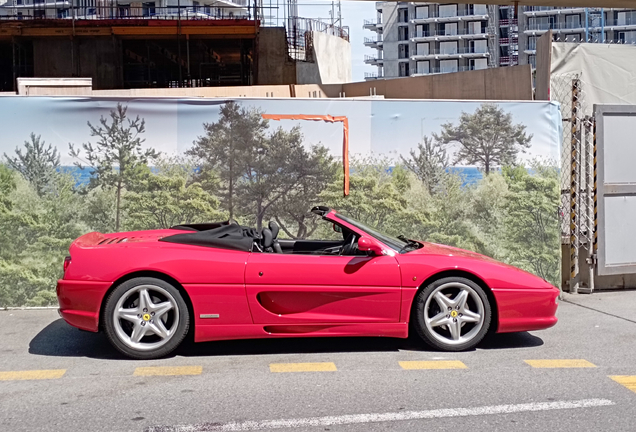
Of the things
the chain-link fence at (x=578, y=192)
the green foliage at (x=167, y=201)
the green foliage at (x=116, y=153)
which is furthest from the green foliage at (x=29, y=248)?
the chain-link fence at (x=578, y=192)

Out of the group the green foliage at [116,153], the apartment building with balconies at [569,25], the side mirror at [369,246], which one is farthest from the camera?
the apartment building with balconies at [569,25]

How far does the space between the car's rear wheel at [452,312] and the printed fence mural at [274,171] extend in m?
2.38

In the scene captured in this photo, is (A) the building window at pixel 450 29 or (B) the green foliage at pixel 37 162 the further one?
(A) the building window at pixel 450 29

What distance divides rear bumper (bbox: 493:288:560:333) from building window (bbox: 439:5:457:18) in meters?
121

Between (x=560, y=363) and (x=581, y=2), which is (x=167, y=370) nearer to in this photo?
(x=560, y=363)

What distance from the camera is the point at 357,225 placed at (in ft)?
22.1

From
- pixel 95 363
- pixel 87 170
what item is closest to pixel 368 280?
pixel 95 363

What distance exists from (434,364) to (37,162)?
4.66m

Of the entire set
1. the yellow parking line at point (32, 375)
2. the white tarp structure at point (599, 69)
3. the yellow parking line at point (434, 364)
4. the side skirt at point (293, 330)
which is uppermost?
the white tarp structure at point (599, 69)

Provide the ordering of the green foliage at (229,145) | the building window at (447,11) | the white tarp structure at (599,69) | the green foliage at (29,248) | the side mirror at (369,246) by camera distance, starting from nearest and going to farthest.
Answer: the side mirror at (369,246) → the green foliage at (29,248) → the green foliage at (229,145) → the white tarp structure at (599,69) → the building window at (447,11)

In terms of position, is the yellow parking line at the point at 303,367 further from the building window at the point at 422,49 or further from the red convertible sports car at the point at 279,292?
the building window at the point at 422,49

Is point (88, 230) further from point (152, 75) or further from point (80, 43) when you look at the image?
point (152, 75)

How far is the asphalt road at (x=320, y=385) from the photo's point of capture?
470 cm

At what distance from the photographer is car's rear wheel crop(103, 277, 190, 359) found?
607cm
